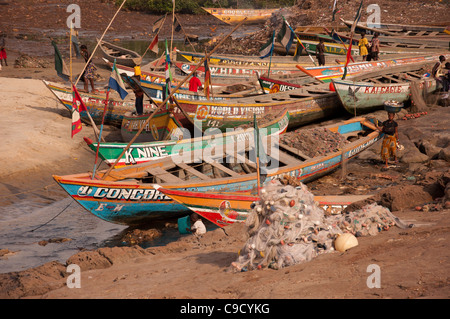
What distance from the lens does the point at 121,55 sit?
88.1ft

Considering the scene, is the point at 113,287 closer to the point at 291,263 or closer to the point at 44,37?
the point at 291,263

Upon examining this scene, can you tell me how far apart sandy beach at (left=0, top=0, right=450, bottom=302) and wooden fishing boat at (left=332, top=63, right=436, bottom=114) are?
2.86 meters

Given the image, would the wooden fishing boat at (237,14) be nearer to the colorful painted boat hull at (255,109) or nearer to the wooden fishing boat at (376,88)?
the wooden fishing boat at (376,88)

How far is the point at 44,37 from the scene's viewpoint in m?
35.0

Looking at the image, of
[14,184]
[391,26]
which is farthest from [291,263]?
[391,26]

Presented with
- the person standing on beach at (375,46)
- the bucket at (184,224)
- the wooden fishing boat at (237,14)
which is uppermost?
the wooden fishing boat at (237,14)

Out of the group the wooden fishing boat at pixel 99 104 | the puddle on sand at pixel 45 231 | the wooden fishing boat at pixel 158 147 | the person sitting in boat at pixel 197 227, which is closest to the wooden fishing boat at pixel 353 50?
the wooden fishing boat at pixel 99 104

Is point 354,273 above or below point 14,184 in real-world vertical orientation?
above

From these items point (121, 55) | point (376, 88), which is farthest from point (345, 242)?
point (121, 55)

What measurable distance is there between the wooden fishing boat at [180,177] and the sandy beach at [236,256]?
1.94ft

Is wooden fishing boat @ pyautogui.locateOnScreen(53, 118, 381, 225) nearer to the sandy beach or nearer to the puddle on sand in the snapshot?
the sandy beach

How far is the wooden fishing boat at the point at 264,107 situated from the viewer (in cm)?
1502

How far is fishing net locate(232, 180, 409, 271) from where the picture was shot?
6.55 m

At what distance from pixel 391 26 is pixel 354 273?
26601mm
